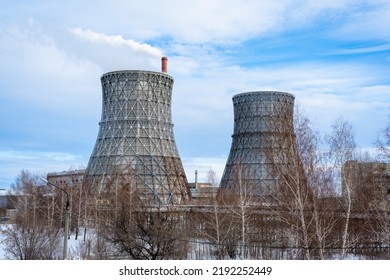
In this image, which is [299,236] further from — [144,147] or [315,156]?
[144,147]

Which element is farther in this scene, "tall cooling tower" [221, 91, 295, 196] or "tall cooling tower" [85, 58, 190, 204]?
"tall cooling tower" [221, 91, 295, 196]

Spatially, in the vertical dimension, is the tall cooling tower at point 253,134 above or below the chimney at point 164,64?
below

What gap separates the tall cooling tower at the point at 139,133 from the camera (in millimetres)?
38531

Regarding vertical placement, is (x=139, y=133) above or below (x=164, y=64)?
below

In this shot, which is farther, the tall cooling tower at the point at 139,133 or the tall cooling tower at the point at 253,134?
the tall cooling tower at the point at 253,134

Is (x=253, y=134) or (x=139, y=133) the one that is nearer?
(x=139, y=133)

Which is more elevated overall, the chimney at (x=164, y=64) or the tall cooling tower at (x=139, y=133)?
the chimney at (x=164, y=64)

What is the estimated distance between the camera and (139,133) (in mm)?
39031

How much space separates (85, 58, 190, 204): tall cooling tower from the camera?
38.5 m

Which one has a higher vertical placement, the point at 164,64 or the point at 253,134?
the point at 164,64
